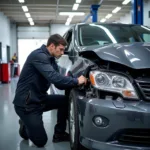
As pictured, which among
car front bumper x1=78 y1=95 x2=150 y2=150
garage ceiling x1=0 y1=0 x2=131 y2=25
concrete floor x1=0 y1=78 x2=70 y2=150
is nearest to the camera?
car front bumper x1=78 y1=95 x2=150 y2=150

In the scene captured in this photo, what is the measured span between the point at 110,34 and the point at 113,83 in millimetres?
1345

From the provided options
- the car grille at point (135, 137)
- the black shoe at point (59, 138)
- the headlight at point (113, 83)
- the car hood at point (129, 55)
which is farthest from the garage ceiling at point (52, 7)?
the car grille at point (135, 137)

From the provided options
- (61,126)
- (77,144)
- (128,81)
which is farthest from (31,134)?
(128,81)

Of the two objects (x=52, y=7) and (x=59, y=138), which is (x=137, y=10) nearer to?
(x=59, y=138)

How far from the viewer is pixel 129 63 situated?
1942mm

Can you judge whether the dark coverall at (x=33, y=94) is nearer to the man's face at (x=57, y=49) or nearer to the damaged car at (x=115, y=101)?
the man's face at (x=57, y=49)

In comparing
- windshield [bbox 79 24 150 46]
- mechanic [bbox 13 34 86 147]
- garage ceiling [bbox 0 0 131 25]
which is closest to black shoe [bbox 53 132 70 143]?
mechanic [bbox 13 34 86 147]

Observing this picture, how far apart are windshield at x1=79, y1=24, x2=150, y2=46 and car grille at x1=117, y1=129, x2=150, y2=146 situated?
1.37 meters

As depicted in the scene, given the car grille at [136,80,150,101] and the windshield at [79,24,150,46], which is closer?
the car grille at [136,80,150,101]

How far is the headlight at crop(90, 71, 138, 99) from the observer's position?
1.91 metres

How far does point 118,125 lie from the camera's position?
1815mm

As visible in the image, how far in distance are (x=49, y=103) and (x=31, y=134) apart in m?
0.41

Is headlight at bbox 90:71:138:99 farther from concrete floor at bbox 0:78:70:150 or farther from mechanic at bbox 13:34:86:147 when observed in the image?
concrete floor at bbox 0:78:70:150

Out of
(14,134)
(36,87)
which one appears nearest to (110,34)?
(36,87)
